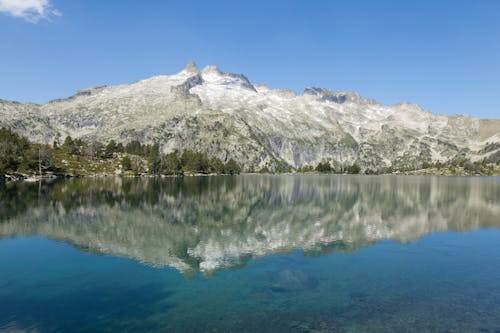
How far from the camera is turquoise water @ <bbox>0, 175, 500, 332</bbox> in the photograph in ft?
80.2

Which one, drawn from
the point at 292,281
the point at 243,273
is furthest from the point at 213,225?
the point at 292,281

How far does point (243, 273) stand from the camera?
1399 inches

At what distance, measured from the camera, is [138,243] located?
47781mm

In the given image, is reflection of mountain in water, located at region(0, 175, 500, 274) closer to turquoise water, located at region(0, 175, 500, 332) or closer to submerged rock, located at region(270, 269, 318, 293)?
turquoise water, located at region(0, 175, 500, 332)

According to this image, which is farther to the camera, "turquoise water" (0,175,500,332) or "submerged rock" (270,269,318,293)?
"submerged rock" (270,269,318,293)

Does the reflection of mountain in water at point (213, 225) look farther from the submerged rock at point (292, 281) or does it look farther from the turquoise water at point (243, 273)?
the submerged rock at point (292, 281)

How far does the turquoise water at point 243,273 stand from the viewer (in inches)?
962

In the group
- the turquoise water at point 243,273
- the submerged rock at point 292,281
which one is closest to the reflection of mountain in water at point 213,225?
the turquoise water at point 243,273

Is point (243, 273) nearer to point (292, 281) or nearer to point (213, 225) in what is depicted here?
point (292, 281)

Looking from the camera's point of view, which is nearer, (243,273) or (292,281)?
(292,281)

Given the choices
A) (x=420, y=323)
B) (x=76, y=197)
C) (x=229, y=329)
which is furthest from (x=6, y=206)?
(x=420, y=323)

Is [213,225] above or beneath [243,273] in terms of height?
above

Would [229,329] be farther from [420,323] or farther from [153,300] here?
[420,323]

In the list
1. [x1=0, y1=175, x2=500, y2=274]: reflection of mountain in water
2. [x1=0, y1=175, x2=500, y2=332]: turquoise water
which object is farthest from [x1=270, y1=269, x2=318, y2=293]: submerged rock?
[x1=0, y1=175, x2=500, y2=274]: reflection of mountain in water
